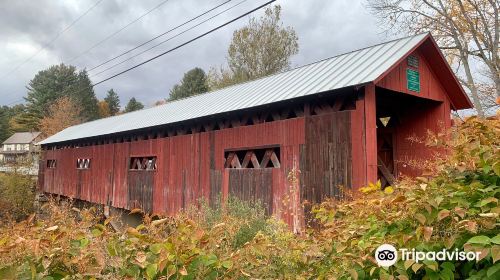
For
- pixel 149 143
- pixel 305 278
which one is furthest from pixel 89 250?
pixel 149 143

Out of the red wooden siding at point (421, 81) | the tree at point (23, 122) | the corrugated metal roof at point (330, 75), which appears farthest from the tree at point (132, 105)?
the red wooden siding at point (421, 81)

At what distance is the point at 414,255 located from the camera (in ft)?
6.90

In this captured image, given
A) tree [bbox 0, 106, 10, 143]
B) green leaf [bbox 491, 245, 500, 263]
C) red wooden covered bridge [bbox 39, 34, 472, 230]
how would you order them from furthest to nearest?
1. tree [bbox 0, 106, 10, 143]
2. red wooden covered bridge [bbox 39, 34, 472, 230]
3. green leaf [bbox 491, 245, 500, 263]

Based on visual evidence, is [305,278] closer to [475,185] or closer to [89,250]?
[475,185]

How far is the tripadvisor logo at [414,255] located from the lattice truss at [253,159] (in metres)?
5.87

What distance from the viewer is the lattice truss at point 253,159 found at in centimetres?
836

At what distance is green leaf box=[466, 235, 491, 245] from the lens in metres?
1.82

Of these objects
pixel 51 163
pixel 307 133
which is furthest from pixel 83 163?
pixel 307 133

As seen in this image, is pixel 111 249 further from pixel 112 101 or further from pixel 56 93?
pixel 112 101

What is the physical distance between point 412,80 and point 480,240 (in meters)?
6.79

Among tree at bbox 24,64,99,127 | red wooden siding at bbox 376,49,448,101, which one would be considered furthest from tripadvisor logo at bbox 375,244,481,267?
tree at bbox 24,64,99,127

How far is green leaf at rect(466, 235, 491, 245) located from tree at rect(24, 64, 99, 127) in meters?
56.1

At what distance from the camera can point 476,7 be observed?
17.1 m

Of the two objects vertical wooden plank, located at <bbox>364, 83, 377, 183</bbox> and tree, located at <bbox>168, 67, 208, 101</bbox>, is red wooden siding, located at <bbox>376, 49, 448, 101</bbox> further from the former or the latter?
tree, located at <bbox>168, 67, 208, 101</bbox>
